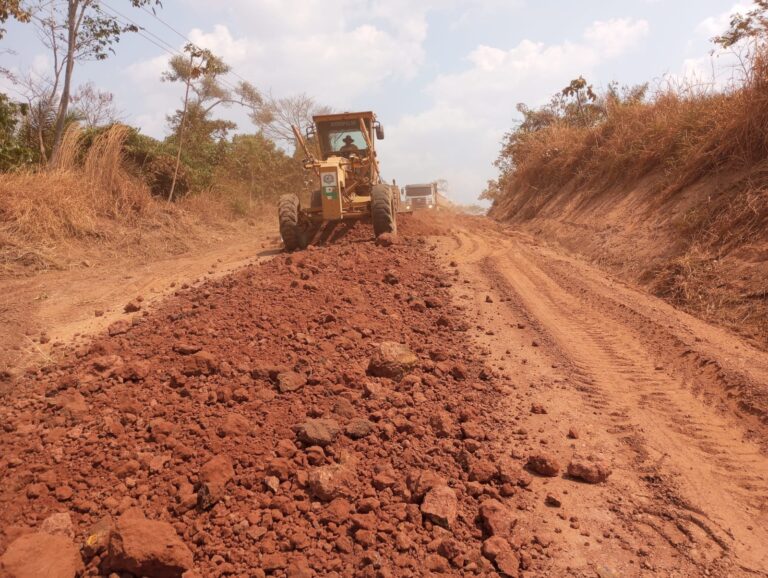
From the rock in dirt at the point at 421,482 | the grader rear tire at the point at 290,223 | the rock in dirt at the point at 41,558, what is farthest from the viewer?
the grader rear tire at the point at 290,223

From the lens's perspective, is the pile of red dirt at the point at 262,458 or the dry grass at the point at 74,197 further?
the dry grass at the point at 74,197

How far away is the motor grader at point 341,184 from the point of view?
356 inches

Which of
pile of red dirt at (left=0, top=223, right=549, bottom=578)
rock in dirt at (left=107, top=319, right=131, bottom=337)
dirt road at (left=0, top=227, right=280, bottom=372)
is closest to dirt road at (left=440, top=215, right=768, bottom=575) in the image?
pile of red dirt at (left=0, top=223, right=549, bottom=578)

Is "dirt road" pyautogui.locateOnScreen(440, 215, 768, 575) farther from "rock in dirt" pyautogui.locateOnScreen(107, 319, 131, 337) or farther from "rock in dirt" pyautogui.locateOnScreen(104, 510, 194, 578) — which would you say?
"rock in dirt" pyautogui.locateOnScreen(107, 319, 131, 337)

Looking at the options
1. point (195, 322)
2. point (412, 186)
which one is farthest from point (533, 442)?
point (412, 186)

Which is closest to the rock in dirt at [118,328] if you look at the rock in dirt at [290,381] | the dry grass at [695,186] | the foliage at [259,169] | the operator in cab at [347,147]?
the rock in dirt at [290,381]

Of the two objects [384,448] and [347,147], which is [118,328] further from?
[347,147]

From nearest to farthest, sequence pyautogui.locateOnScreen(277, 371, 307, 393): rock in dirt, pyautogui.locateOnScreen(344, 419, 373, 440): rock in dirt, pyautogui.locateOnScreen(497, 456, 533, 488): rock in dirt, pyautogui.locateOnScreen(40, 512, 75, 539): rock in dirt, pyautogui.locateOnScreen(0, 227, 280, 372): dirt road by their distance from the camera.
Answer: pyautogui.locateOnScreen(40, 512, 75, 539): rock in dirt, pyautogui.locateOnScreen(497, 456, 533, 488): rock in dirt, pyautogui.locateOnScreen(344, 419, 373, 440): rock in dirt, pyautogui.locateOnScreen(277, 371, 307, 393): rock in dirt, pyautogui.locateOnScreen(0, 227, 280, 372): dirt road

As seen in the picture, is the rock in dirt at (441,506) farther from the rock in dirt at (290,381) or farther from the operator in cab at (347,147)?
the operator in cab at (347,147)

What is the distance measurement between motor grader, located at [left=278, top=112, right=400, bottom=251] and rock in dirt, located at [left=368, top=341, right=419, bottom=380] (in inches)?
205

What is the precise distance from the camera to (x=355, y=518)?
2400 mm

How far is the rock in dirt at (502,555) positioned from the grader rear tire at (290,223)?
7.60 metres

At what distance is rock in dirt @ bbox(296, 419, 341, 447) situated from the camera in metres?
2.89

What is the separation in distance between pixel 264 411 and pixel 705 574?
236 cm
